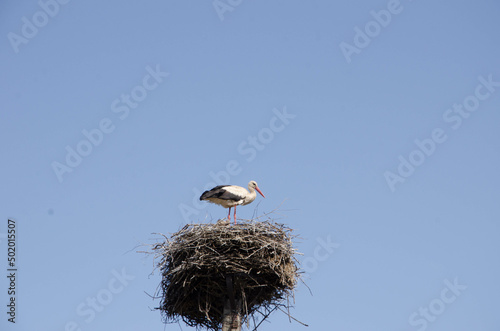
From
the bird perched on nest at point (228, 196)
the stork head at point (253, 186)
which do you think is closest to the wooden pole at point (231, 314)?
the bird perched on nest at point (228, 196)

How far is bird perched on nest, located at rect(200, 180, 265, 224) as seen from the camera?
56.2ft

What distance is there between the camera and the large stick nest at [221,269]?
542 inches

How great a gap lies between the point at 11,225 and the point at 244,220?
6.16m

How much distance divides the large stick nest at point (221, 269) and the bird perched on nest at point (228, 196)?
2769 millimetres

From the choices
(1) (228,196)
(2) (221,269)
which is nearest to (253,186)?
(1) (228,196)

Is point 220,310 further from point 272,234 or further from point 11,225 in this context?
point 11,225

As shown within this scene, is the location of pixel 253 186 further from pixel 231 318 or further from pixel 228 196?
pixel 231 318

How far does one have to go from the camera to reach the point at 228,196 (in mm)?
17156

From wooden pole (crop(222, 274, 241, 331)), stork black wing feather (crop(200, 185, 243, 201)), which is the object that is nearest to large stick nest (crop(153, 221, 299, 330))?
wooden pole (crop(222, 274, 241, 331))

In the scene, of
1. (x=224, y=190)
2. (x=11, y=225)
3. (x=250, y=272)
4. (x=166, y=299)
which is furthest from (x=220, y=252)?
(x=11, y=225)

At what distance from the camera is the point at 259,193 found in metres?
18.4

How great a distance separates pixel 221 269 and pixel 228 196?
358 centimetres

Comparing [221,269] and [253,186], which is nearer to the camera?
[221,269]

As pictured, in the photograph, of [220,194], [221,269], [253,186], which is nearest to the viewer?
[221,269]
